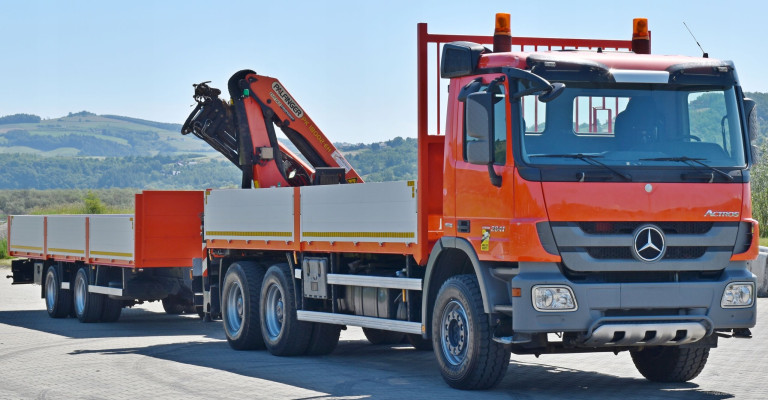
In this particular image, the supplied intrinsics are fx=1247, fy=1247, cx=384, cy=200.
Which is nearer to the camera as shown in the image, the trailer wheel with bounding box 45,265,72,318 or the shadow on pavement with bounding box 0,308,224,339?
the shadow on pavement with bounding box 0,308,224,339

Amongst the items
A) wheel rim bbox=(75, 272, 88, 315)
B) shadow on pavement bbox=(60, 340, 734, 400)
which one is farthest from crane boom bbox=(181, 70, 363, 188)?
wheel rim bbox=(75, 272, 88, 315)

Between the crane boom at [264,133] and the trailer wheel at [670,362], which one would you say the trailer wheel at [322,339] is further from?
the trailer wheel at [670,362]

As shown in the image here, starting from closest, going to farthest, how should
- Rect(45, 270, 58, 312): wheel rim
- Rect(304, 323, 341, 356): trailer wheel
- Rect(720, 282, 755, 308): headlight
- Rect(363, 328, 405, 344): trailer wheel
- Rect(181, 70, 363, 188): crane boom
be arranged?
Rect(720, 282, 755, 308): headlight
Rect(304, 323, 341, 356): trailer wheel
Rect(363, 328, 405, 344): trailer wheel
Rect(181, 70, 363, 188): crane boom
Rect(45, 270, 58, 312): wheel rim

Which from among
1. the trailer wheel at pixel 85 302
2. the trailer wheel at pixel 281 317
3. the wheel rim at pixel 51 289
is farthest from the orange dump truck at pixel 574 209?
the wheel rim at pixel 51 289

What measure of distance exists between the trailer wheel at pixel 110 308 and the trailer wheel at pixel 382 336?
624cm

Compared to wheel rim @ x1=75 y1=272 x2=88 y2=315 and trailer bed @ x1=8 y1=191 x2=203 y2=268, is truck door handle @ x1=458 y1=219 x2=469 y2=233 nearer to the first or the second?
trailer bed @ x1=8 y1=191 x2=203 y2=268

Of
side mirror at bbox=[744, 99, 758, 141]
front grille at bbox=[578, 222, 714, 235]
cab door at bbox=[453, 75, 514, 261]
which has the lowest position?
front grille at bbox=[578, 222, 714, 235]

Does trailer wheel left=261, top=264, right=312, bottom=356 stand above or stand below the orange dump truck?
below

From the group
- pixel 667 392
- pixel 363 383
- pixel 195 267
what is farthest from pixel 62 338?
pixel 667 392

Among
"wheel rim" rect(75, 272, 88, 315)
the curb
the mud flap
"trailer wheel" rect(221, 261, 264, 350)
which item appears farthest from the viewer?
the mud flap

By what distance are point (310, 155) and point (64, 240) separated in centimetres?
623

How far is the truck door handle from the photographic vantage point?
11570 mm

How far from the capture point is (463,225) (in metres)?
11.6

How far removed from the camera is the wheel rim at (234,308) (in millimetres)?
16688
